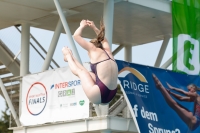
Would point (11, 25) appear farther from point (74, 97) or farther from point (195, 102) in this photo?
point (195, 102)

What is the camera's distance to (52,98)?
22.8m

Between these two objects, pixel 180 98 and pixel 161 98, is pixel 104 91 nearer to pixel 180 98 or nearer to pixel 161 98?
pixel 161 98

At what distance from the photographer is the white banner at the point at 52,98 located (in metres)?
22.0

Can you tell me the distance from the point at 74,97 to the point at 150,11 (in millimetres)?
4502

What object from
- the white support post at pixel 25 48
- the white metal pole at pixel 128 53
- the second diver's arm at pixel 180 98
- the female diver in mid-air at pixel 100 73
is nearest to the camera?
the female diver in mid-air at pixel 100 73

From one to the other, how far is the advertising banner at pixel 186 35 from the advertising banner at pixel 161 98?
15.2 inches

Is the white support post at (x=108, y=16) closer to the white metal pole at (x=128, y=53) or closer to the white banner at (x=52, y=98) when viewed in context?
the white banner at (x=52, y=98)

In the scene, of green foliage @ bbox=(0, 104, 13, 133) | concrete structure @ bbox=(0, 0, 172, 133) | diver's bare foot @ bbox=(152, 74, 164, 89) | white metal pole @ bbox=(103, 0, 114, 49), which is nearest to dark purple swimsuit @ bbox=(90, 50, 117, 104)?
concrete structure @ bbox=(0, 0, 172, 133)

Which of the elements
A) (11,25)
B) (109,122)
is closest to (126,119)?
(109,122)

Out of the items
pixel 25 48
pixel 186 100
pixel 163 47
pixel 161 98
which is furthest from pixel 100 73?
pixel 163 47

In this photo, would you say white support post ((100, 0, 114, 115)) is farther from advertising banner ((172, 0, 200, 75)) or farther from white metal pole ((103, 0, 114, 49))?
advertising banner ((172, 0, 200, 75))

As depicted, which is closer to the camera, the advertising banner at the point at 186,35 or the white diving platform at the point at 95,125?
the white diving platform at the point at 95,125

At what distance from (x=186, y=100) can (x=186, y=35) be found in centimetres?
232

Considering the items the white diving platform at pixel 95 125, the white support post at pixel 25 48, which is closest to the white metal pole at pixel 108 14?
the white diving platform at pixel 95 125
